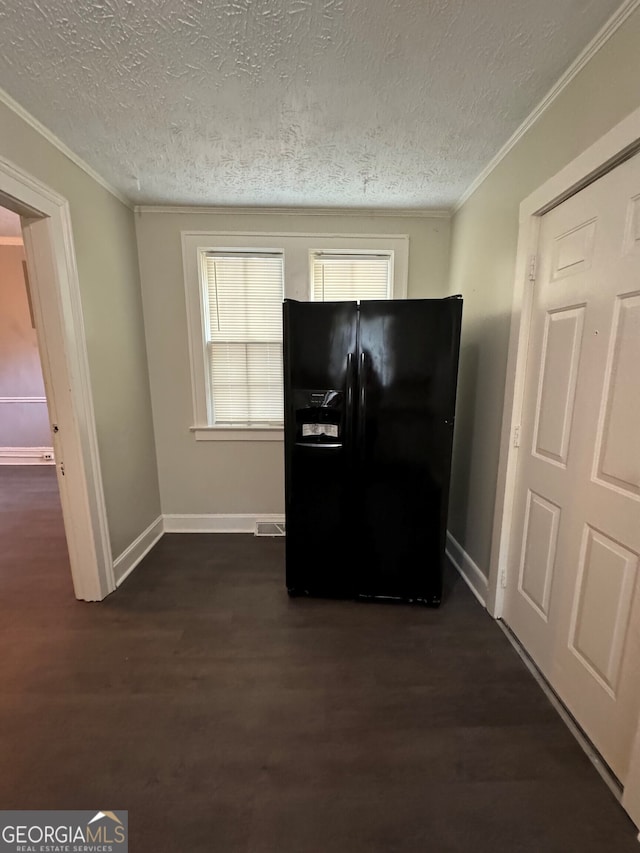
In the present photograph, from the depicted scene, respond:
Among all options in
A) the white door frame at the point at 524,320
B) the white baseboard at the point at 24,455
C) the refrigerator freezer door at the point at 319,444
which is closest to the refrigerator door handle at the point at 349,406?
the refrigerator freezer door at the point at 319,444

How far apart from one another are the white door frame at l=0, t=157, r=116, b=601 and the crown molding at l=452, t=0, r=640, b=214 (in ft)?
7.53

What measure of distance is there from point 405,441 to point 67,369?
1883 mm

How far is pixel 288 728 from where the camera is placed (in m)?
1.38

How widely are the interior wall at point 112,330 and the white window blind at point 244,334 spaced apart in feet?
1.75

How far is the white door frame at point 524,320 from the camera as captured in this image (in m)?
1.11

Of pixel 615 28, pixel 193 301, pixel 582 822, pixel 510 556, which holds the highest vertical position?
pixel 615 28

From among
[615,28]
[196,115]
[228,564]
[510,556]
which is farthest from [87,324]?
[510,556]

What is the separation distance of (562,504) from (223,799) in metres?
1.68

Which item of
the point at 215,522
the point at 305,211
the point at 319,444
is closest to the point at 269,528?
the point at 215,522

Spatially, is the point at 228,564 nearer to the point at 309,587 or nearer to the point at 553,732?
the point at 309,587

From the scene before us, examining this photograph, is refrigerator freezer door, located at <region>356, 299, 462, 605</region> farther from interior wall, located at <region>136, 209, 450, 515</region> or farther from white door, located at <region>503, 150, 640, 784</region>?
interior wall, located at <region>136, 209, 450, 515</region>

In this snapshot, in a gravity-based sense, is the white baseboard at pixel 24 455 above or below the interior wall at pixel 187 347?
below

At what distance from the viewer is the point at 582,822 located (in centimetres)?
110

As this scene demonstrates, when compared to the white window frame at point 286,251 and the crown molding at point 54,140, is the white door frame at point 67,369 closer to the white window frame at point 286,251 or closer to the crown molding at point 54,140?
the crown molding at point 54,140
